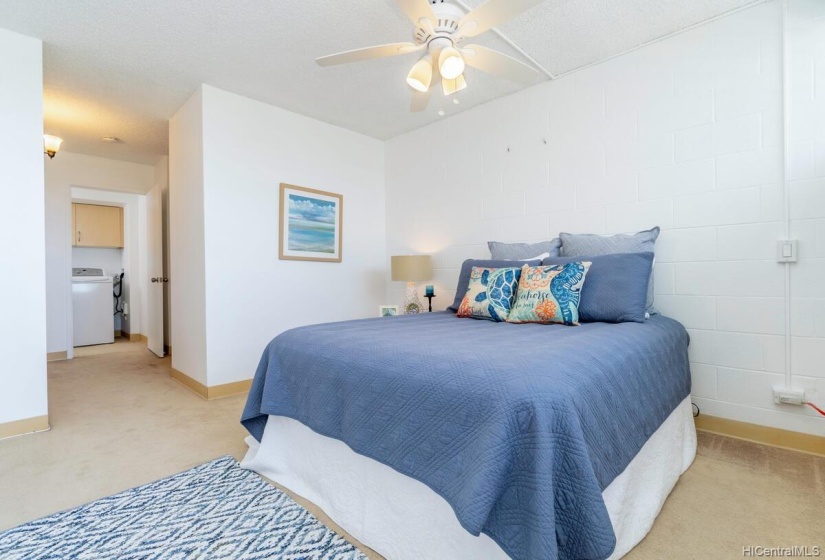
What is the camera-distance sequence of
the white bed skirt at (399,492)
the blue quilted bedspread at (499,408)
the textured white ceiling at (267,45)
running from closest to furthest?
the blue quilted bedspread at (499,408) → the white bed skirt at (399,492) → the textured white ceiling at (267,45)

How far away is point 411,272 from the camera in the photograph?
3680mm

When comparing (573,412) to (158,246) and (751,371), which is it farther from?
(158,246)

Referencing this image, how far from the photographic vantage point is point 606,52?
269cm

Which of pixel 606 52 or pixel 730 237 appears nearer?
pixel 730 237

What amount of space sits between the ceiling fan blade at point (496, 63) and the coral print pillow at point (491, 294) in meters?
1.12

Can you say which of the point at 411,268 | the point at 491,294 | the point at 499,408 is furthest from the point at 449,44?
the point at 411,268

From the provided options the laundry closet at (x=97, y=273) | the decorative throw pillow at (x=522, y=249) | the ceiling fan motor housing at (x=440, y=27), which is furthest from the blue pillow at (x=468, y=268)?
the laundry closet at (x=97, y=273)

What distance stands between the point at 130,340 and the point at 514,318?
657 centimetres

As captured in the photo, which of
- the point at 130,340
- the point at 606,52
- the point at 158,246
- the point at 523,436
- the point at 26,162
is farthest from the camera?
the point at 130,340

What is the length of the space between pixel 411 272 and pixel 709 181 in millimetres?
2280

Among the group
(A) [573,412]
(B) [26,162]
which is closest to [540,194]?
(A) [573,412]

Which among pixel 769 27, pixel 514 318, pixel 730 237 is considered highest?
pixel 769 27

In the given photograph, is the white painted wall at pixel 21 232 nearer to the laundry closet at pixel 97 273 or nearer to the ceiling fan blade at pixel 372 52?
the ceiling fan blade at pixel 372 52

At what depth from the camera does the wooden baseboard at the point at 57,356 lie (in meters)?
4.64
